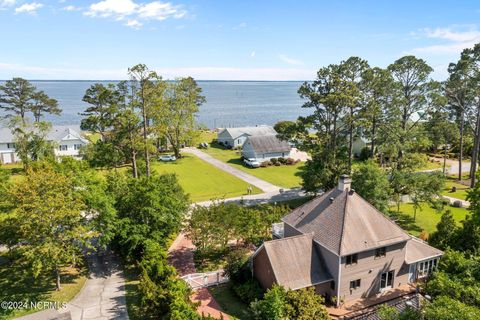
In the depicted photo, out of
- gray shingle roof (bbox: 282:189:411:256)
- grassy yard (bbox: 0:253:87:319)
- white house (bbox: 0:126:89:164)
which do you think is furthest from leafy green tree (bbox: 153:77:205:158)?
gray shingle roof (bbox: 282:189:411:256)

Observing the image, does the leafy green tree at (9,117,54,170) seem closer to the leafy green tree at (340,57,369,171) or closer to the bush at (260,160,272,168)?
the bush at (260,160,272,168)

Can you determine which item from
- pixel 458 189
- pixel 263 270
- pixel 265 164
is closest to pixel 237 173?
pixel 265 164

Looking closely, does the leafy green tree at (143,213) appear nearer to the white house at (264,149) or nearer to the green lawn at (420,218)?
the green lawn at (420,218)

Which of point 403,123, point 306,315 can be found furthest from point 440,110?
point 306,315

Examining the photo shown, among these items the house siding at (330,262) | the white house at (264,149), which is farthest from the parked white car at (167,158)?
the house siding at (330,262)

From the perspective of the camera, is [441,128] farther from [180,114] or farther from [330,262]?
[330,262]

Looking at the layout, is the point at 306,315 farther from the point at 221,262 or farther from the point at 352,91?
the point at 352,91

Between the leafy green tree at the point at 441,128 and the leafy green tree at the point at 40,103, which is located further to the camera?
the leafy green tree at the point at 40,103
